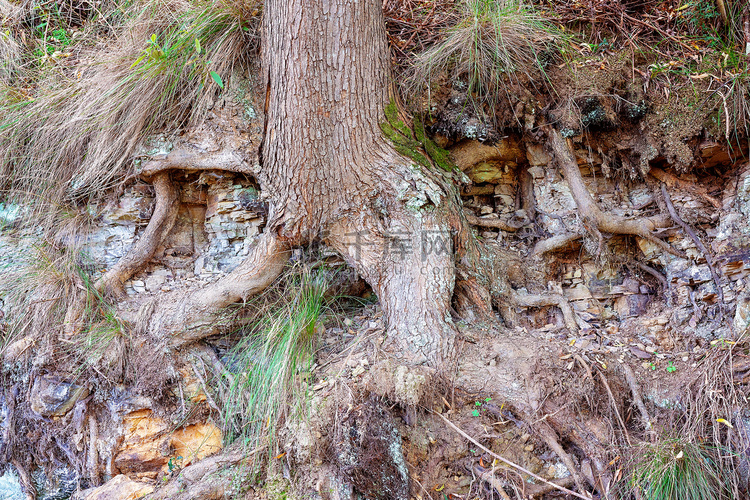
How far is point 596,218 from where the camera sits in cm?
276

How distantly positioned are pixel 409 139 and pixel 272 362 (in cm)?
132

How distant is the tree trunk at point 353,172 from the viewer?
86.4 inches

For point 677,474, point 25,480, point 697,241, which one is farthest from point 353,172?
point 25,480

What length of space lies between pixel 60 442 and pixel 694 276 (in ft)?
11.6

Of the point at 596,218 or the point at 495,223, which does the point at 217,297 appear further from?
the point at 596,218

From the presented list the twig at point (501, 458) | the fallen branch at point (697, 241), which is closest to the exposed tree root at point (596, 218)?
the fallen branch at point (697, 241)

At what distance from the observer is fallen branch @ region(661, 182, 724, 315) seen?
2545 mm

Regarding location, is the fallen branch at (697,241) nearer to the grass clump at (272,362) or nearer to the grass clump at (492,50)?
the grass clump at (492,50)

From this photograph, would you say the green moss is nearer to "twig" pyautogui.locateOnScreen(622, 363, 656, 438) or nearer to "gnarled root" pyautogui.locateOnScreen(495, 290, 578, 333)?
"gnarled root" pyautogui.locateOnScreen(495, 290, 578, 333)

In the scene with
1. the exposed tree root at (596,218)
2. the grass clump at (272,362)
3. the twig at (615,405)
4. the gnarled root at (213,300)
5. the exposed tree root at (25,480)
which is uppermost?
the exposed tree root at (596,218)

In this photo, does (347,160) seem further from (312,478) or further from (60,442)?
(60,442)

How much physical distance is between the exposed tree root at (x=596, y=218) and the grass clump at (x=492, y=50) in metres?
0.42

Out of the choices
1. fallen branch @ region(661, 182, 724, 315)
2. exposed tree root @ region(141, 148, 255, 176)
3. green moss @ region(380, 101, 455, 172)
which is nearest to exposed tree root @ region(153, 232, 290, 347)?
exposed tree root @ region(141, 148, 255, 176)

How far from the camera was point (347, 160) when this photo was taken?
2314 millimetres
